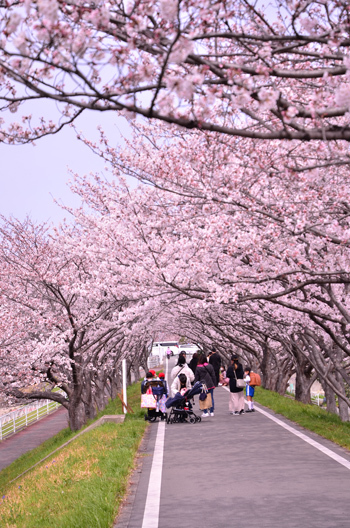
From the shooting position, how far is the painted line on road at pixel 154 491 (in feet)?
22.0

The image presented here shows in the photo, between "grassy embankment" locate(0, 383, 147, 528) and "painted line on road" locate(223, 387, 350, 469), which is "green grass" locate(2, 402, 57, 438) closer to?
"painted line on road" locate(223, 387, 350, 469)

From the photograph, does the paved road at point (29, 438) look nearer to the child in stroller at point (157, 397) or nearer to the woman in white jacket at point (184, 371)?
the child in stroller at point (157, 397)

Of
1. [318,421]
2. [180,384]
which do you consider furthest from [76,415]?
[318,421]

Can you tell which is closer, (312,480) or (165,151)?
(312,480)

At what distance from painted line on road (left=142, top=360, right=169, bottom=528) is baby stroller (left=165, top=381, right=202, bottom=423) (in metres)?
3.59

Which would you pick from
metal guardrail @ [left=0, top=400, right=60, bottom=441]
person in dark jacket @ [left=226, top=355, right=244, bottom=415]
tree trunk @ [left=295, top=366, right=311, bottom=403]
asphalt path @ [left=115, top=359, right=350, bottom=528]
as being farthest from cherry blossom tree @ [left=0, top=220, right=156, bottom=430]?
metal guardrail @ [left=0, top=400, right=60, bottom=441]

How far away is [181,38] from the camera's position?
14.7 ft

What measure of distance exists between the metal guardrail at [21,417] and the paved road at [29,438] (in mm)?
416

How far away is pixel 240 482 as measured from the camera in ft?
28.1

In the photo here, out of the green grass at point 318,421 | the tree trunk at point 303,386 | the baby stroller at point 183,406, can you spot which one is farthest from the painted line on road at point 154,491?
the tree trunk at point 303,386

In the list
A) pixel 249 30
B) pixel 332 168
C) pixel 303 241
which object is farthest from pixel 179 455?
pixel 249 30

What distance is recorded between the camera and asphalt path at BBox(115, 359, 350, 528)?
264 inches

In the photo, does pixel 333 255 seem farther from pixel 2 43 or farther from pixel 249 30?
pixel 2 43

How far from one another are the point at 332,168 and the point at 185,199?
3.10 meters
